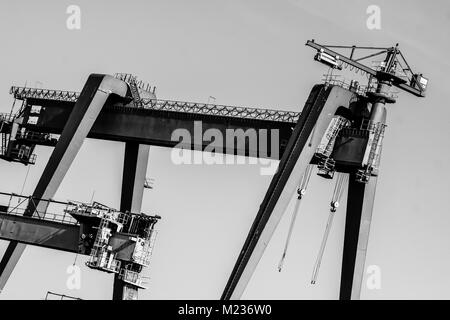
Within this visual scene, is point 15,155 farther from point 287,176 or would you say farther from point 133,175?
→ point 287,176

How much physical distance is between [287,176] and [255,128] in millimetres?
5056

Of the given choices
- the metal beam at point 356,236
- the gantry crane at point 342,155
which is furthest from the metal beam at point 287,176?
the metal beam at point 356,236

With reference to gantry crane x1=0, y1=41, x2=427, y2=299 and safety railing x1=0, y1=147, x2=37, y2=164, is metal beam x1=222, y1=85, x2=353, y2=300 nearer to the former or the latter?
gantry crane x1=0, y1=41, x2=427, y2=299

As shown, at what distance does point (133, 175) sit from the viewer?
73688 millimetres

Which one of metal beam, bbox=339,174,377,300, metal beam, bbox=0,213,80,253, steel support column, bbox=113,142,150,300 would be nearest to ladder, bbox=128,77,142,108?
steel support column, bbox=113,142,150,300

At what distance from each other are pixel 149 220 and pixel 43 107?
1494 cm

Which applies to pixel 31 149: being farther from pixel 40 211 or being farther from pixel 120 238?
pixel 120 238

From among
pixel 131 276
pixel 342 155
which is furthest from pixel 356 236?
pixel 131 276

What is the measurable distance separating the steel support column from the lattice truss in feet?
11.6

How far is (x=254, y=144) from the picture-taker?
Result: 6378 centimetres

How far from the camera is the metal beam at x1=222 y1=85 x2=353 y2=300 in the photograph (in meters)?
58.2

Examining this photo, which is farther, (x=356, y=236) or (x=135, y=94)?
(x=135, y=94)

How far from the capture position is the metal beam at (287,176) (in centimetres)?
5822
